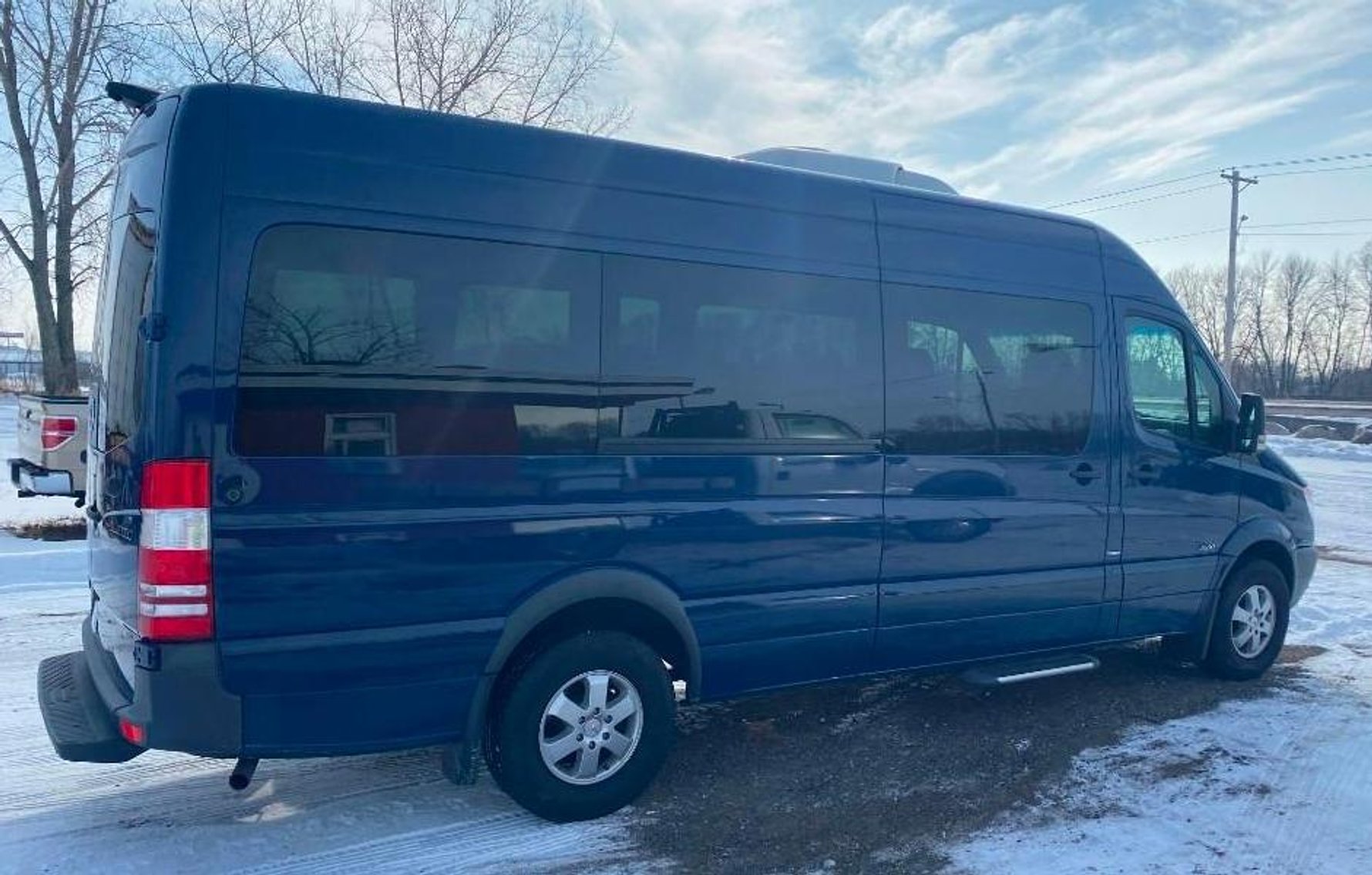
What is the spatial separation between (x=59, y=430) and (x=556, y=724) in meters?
5.33

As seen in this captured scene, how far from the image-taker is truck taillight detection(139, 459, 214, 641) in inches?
128

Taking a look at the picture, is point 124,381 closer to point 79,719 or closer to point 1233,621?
point 79,719

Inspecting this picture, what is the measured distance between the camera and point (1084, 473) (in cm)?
550

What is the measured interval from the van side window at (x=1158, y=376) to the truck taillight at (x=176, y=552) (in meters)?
4.76

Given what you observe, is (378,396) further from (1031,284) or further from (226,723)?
(1031,284)

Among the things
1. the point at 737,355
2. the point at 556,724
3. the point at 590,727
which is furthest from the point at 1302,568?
the point at 556,724

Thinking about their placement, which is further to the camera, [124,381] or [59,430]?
[59,430]

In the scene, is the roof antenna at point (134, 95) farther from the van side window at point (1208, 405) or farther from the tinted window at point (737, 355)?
the van side window at point (1208, 405)

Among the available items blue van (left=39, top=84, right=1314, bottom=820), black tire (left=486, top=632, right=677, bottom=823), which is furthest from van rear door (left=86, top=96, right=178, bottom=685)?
black tire (left=486, top=632, right=677, bottom=823)

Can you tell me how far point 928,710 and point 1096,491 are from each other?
4.88 ft

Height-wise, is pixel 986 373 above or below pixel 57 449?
above

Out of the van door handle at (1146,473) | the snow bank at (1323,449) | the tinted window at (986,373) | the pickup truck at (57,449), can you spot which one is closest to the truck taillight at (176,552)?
the tinted window at (986,373)

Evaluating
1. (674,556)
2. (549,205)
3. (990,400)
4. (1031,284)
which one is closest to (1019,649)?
(990,400)

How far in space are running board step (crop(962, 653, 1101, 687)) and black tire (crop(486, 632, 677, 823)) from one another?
71.7 inches
